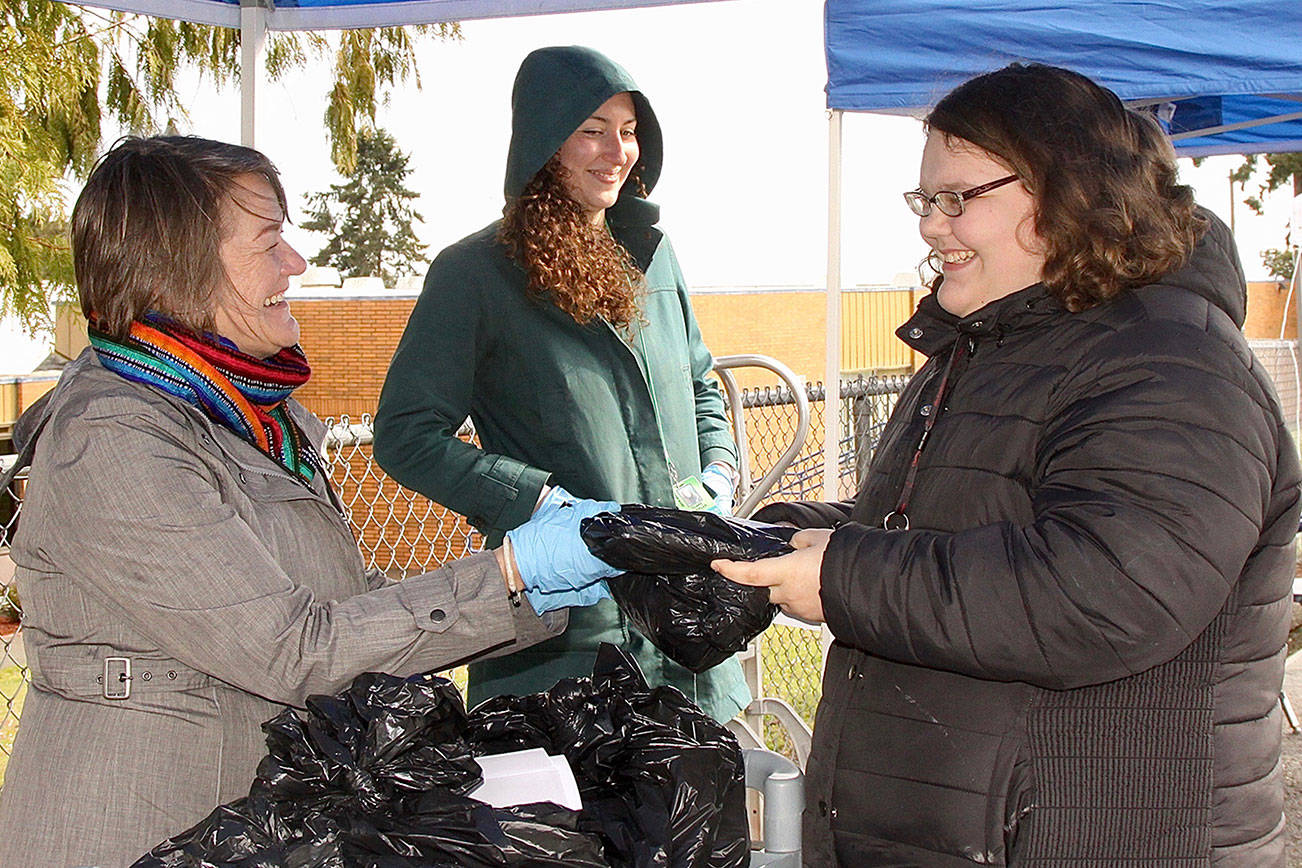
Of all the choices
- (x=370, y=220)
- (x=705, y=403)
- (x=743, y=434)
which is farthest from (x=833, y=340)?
(x=370, y=220)

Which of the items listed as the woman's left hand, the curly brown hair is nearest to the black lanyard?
the woman's left hand

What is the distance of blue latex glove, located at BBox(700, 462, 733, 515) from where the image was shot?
282 cm

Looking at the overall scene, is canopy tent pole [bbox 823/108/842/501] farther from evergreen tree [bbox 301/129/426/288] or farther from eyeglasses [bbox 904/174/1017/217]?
evergreen tree [bbox 301/129/426/288]

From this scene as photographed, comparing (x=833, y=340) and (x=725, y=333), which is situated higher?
(x=833, y=340)

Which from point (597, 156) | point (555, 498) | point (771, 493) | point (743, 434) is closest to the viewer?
point (555, 498)

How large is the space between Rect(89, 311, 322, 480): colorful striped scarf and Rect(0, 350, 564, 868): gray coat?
0.03 metres

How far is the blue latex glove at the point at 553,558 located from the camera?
1.80 meters

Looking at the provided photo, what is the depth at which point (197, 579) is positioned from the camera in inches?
64.5

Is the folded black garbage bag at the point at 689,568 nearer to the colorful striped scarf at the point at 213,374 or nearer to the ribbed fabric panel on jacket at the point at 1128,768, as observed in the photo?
the ribbed fabric panel on jacket at the point at 1128,768

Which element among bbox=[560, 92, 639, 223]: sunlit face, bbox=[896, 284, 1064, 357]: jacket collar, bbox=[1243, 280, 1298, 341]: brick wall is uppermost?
bbox=[560, 92, 639, 223]: sunlit face

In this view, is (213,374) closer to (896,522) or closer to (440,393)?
(440,393)

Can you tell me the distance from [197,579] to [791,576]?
79 centimetres

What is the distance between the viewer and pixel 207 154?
191cm

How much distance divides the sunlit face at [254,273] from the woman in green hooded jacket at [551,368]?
0.65 m
